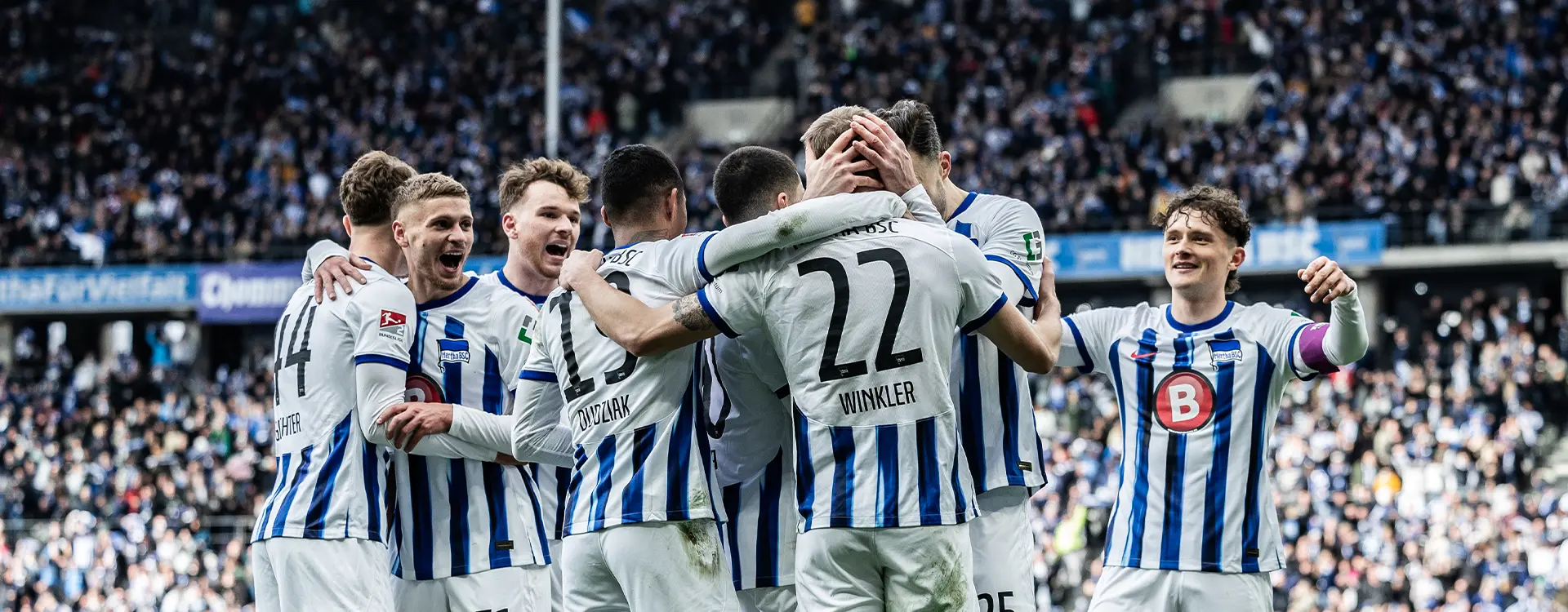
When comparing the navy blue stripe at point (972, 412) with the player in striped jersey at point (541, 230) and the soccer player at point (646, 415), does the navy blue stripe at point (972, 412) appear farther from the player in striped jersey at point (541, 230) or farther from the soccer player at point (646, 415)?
the player in striped jersey at point (541, 230)

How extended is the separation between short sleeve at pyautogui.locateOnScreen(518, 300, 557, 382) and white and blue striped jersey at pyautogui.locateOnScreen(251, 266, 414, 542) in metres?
0.69

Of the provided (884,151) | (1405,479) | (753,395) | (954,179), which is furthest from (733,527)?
(954,179)

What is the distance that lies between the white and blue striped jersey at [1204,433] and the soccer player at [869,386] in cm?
153

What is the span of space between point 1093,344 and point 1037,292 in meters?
0.84

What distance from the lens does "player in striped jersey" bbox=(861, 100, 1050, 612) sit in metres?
6.34

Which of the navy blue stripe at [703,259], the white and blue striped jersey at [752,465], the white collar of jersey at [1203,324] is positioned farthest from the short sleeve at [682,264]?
the white collar of jersey at [1203,324]

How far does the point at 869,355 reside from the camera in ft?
17.7

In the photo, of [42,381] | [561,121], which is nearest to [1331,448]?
[561,121]

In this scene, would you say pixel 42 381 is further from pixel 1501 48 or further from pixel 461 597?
pixel 461 597

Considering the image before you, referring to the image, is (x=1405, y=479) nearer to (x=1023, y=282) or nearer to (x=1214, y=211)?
(x=1214, y=211)

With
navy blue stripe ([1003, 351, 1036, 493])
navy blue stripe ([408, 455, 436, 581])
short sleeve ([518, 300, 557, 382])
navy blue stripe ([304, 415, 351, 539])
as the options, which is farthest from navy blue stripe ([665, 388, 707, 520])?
navy blue stripe ([304, 415, 351, 539])

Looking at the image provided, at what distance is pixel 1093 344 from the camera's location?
715 cm

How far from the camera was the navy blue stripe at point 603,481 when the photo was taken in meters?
5.66

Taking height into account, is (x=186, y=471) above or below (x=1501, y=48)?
below
